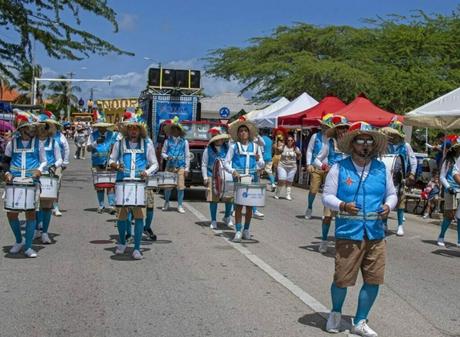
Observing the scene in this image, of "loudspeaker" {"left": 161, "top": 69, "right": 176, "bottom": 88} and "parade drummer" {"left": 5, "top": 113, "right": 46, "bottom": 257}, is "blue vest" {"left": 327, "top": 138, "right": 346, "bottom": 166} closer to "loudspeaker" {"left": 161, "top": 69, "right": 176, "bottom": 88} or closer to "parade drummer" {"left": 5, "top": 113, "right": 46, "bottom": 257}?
"parade drummer" {"left": 5, "top": 113, "right": 46, "bottom": 257}

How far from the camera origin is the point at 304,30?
41531 mm

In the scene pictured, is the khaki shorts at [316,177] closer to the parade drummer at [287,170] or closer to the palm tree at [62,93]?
the parade drummer at [287,170]

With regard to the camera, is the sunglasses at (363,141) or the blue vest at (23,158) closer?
the sunglasses at (363,141)

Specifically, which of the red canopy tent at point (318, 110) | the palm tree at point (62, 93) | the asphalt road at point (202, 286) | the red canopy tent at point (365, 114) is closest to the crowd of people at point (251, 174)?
the asphalt road at point (202, 286)

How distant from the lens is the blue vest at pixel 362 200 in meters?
5.75

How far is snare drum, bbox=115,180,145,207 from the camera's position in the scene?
8.65m

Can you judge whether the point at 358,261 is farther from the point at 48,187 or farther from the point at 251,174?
the point at 48,187

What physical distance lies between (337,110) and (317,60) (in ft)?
55.1

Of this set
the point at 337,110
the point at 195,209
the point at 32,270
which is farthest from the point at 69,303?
the point at 337,110

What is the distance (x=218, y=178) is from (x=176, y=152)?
9.52 feet

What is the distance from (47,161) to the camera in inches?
400

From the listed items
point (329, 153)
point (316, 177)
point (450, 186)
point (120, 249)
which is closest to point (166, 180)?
point (316, 177)

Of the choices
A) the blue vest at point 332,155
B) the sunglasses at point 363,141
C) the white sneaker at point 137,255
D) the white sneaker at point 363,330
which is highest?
the sunglasses at point 363,141

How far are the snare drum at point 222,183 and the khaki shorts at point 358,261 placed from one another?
5.21 m
